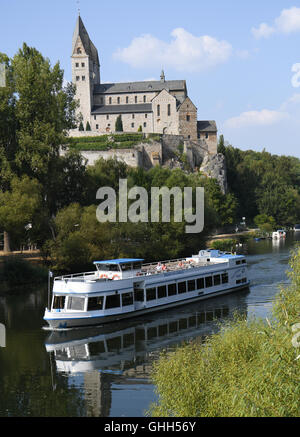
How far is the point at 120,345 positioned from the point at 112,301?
4831 mm

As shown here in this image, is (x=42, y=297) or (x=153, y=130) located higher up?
(x=153, y=130)

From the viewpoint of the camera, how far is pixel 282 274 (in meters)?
45.4

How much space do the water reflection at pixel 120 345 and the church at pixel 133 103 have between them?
209 ft

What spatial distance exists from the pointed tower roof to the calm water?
7593 centimetres

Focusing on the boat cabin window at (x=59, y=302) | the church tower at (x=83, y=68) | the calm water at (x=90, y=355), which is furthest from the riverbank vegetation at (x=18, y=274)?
the church tower at (x=83, y=68)

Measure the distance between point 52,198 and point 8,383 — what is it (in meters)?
33.7

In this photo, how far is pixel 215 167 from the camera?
301 feet

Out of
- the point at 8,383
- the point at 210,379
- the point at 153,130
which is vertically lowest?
the point at 8,383

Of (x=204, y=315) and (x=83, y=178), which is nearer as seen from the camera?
(x=204, y=315)

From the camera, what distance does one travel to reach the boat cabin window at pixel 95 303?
1223 inches

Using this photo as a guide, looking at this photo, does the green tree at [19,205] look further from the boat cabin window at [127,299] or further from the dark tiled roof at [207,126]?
the dark tiled roof at [207,126]

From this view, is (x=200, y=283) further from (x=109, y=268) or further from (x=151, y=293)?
(x=109, y=268)

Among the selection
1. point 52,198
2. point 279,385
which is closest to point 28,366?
point 279,385
